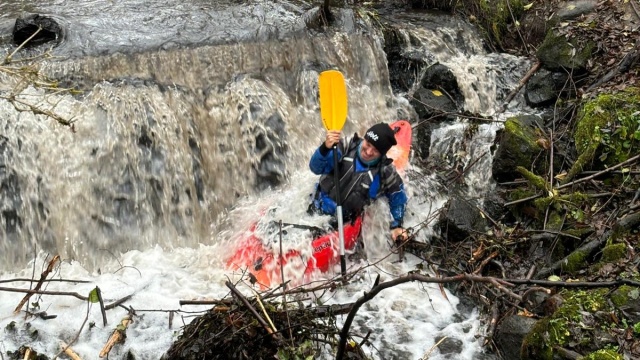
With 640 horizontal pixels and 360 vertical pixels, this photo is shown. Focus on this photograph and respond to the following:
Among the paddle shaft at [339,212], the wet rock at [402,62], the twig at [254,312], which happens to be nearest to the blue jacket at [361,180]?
the paddle shaft at [339,212]

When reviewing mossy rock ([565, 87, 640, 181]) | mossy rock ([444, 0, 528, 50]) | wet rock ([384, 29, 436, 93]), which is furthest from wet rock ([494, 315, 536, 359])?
mossy rock ([444, 0, 528, 50])

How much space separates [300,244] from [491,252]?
145cm

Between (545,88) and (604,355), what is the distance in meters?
4.16

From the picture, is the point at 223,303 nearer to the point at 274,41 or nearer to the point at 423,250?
the point at 423,250

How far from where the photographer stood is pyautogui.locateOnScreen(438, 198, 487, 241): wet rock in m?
4.57

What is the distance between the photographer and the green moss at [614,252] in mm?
3400

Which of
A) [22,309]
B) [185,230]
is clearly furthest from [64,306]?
[185,230]

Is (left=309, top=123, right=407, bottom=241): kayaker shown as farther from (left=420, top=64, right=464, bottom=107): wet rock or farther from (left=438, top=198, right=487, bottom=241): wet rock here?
(left=420, top=64, right=464, bottom=107): wet rock

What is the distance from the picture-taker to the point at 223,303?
9.80 ft

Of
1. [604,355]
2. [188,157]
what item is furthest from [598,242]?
→ [188,157]

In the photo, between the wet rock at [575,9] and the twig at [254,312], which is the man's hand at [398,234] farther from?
the wet rock at [575,9]

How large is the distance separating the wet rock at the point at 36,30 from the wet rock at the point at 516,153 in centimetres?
449

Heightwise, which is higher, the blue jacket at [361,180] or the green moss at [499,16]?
the green moss at [499,16]

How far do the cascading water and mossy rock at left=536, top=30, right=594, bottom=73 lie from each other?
1.54 feet
